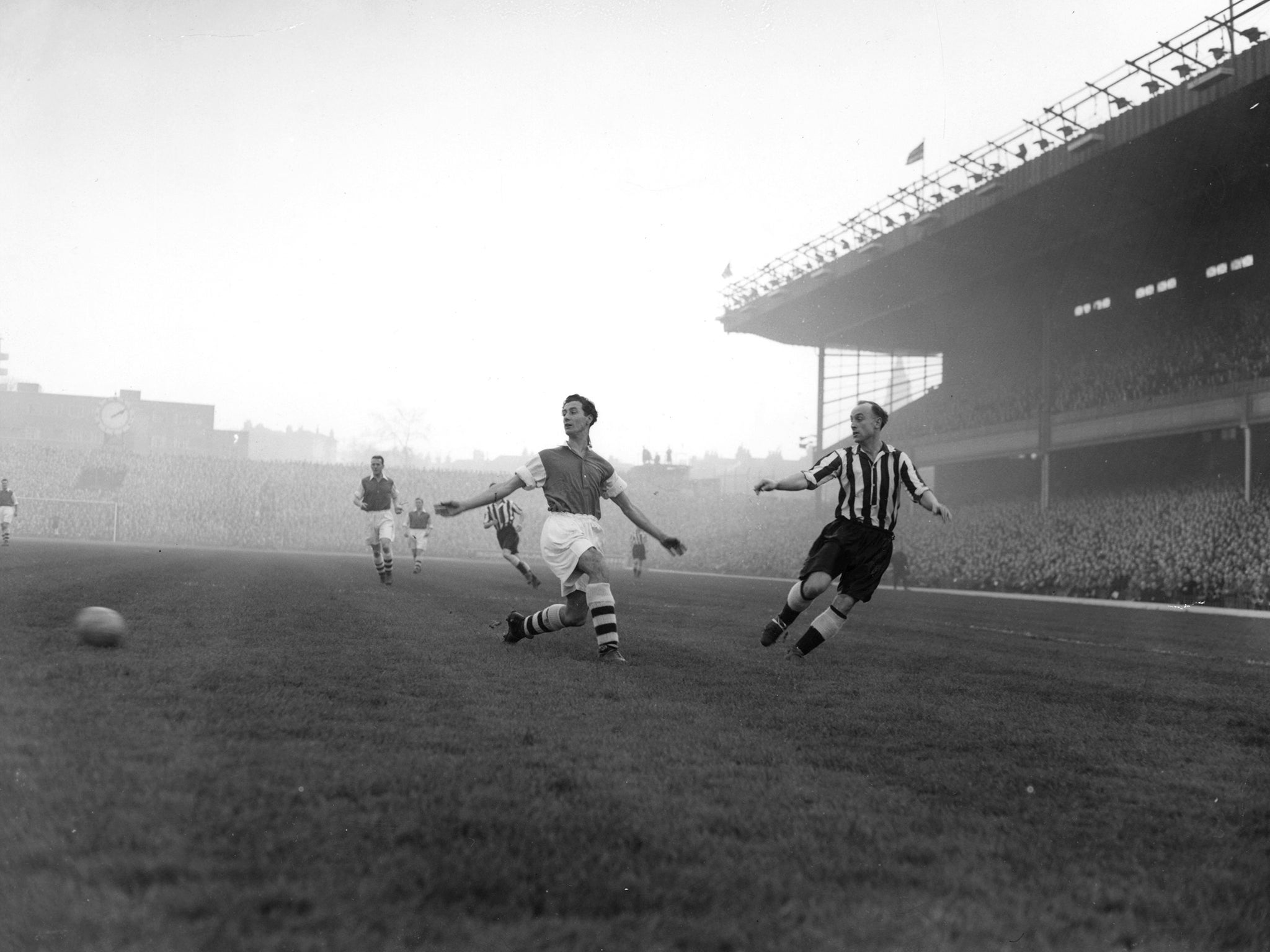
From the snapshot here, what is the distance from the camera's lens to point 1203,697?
7469 millimetres

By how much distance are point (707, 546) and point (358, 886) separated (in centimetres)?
4765

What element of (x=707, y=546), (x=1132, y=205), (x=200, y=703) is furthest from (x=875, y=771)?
(x=707, y=546)

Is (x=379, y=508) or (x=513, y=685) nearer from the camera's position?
(x=513, y=685)

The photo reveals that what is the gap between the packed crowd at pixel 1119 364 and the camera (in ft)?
98.9

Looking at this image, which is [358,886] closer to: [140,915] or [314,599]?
[140,915]

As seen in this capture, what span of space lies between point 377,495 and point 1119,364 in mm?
26480

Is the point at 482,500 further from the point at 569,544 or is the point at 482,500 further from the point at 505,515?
the point at 505,515

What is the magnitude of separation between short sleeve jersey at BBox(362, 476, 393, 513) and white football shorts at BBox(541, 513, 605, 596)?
1050 cm

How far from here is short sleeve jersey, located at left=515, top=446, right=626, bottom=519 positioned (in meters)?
8.12

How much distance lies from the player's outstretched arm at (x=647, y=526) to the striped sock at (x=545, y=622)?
90 centimetres

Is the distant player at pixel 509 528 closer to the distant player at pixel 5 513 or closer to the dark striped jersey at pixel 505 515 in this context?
the dark striped jersey at pixel 505 515

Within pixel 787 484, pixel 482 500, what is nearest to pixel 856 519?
pixel 787 484

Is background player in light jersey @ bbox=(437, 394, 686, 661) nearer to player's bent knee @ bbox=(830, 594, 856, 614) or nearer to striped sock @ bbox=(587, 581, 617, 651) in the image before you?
striped sock @ bbox=(587, 581, 617, 651)

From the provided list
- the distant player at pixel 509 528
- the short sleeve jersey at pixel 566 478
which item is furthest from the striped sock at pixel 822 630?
the distant player at pixel 509 528
